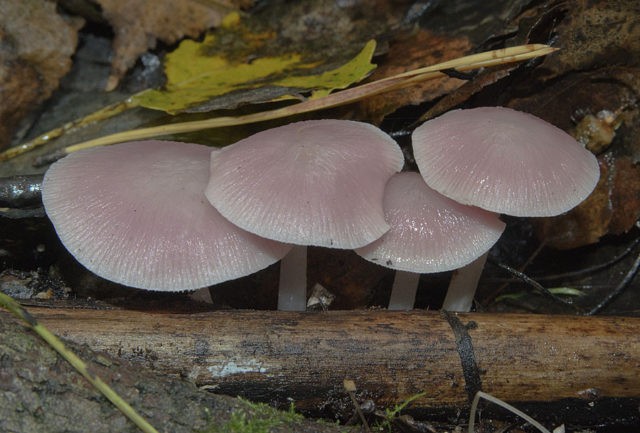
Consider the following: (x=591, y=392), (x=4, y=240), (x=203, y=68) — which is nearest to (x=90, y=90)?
(x=203, y=68)

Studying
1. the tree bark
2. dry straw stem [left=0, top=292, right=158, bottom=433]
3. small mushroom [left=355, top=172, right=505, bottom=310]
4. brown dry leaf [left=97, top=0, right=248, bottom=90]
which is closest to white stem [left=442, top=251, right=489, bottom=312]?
small mushroom [left=355, top=172, right=505, bottom=310]

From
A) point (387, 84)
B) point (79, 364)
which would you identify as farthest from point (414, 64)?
point (79, 364)

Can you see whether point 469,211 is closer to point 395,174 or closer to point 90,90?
point 395,174

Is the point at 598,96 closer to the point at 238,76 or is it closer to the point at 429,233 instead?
the point at 429,233

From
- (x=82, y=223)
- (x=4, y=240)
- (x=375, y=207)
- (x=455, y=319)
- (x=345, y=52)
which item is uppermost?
(x=345, y=52)

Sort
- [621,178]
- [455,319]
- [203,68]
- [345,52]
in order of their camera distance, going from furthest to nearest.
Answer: [345,52] < [203,68] < [621,178] < [455,319]

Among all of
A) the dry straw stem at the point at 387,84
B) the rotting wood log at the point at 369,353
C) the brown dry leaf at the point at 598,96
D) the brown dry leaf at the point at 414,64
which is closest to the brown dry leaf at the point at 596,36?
the brown dry leaf at the point at 598,96

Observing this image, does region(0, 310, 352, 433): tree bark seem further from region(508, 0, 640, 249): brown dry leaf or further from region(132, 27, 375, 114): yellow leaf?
region(508, 0, 640, 249): brown dry leaf
